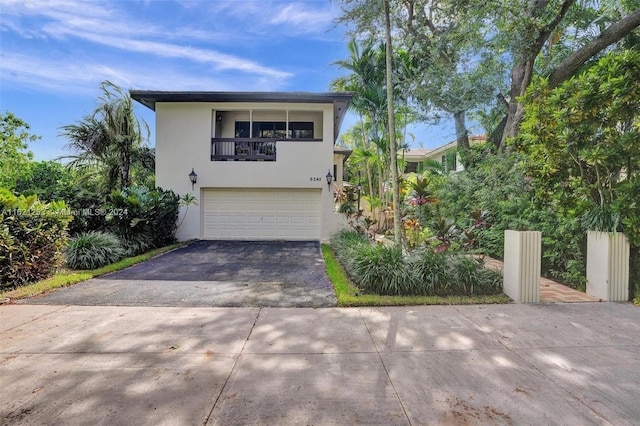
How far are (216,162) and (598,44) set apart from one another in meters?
12.3

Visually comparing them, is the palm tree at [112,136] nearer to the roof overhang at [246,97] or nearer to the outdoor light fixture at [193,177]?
the roof overhang at [246,97]

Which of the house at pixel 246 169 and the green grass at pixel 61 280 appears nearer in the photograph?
the green grass at pixel 61 280

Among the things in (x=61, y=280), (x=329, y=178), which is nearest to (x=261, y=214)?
(x=329, y=178)

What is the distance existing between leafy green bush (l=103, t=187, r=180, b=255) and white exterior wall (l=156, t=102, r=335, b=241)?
4.75ft

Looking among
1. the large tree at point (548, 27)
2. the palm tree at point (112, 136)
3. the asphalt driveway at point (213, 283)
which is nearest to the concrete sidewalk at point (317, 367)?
the asphalt driveway at point (213, 283)

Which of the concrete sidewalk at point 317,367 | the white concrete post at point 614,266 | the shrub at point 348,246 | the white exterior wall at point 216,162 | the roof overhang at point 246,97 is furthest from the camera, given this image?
the white exterior wall at point 216,162

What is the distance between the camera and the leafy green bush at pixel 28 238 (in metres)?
5.26

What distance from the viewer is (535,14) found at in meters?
8.32

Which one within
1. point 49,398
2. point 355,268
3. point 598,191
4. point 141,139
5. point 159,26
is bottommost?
point 49,398

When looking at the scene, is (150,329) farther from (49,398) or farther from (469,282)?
(469,282)

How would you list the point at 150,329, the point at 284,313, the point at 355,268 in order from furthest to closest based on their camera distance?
the point at 355,268, the point at 284,313, the point at 150,329

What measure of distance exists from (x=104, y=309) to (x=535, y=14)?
11.9 m

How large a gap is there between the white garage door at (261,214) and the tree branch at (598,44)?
8.53 meters

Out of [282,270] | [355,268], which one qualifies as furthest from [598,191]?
[282,270]
